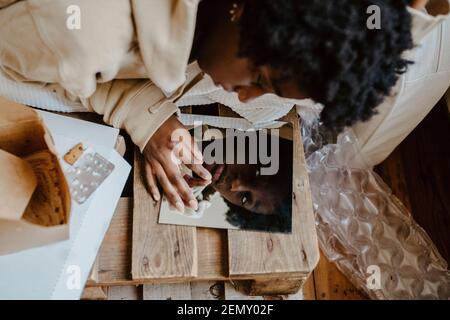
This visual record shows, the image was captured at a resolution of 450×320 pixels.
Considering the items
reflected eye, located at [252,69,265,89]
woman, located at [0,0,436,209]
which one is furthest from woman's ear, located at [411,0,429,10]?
reflected eye, located at [252,69,265,89]

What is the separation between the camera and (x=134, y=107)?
28.0 inches

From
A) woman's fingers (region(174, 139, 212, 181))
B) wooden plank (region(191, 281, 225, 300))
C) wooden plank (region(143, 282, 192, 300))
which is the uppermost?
woman's fingers (region(174, 139, 212, 181))

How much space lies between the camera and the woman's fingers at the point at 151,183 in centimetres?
70

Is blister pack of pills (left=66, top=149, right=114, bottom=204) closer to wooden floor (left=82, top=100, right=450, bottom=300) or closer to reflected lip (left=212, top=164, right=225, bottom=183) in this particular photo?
reflected lip (left=212, top=164, right=225, bottom=183)

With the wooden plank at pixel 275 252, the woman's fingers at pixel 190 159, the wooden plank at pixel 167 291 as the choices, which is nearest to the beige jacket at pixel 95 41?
the woman's fingers at pixel 190 159

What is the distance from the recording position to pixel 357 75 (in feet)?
1.65

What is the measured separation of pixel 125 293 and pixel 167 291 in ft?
0.25

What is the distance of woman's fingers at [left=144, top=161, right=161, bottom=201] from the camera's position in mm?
696

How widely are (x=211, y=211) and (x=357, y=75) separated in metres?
0.30

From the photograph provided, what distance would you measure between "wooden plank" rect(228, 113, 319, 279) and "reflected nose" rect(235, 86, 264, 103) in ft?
0.65

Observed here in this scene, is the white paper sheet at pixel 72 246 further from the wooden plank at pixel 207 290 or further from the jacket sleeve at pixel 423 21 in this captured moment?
the jacket sleeve at pixel 423 21

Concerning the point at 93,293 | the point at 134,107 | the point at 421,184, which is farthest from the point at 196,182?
the point at 421,184

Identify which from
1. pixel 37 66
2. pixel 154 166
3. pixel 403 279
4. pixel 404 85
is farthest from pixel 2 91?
pixel 403 279

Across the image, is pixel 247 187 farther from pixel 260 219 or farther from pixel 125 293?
pixel 125 293
